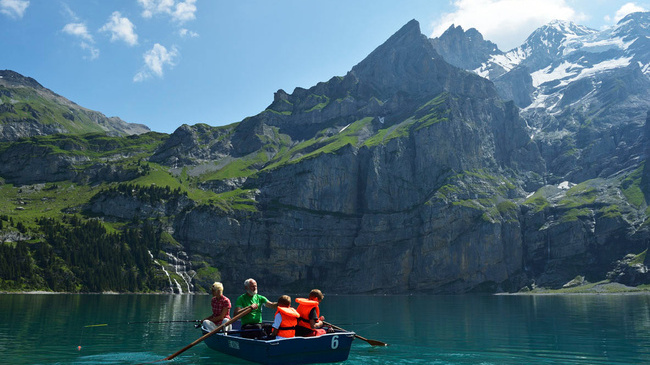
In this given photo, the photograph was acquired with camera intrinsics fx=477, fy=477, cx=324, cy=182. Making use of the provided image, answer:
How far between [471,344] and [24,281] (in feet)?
598

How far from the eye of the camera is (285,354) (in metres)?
28.5

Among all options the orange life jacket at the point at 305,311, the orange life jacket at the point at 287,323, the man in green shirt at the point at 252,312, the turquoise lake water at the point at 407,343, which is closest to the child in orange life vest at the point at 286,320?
the orange life jacket at the point at 287,323

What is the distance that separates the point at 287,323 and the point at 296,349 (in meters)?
1.60

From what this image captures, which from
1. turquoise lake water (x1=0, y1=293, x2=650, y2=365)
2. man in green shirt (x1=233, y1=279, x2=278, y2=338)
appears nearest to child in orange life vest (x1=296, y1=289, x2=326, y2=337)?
man in green shirt (x1=233, y1=279, x2=278, y2=338)

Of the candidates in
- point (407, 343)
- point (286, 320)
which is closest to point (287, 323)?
point (286, 320)

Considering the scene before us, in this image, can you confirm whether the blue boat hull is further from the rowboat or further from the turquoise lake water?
the turquoise lake water

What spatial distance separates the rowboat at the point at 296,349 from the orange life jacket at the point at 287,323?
0.67m

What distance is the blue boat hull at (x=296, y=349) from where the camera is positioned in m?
28.2

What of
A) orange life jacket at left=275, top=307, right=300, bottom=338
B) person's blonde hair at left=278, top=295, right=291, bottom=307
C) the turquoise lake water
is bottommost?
the turquoise lake water

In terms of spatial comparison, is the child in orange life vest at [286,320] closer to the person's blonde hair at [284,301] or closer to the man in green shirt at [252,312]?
the person's blonde hair at [284,301]

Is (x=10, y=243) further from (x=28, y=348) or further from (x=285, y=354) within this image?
(x=285, y=354)

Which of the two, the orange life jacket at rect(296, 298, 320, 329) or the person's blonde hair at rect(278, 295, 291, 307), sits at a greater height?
the person's blonde hair at rect(278, 295, 291, 307)

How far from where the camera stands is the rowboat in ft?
92.5

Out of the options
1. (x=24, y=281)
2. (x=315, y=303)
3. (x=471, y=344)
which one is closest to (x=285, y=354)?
(x=315, y=303)
